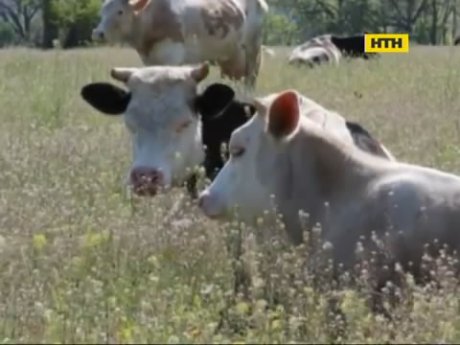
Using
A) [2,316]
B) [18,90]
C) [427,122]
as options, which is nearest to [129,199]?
[2,316]

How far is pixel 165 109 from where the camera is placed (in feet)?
25.5

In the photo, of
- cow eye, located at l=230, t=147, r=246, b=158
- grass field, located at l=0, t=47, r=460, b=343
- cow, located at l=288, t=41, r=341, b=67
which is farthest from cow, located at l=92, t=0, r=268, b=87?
cow, located at l=288, t=41, r=341, b=67

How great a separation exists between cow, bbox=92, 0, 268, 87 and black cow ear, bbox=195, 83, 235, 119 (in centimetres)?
721

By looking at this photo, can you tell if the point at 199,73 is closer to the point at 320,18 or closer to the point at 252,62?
the point at 252,62

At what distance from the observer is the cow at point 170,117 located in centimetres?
761

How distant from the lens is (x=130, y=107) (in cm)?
783

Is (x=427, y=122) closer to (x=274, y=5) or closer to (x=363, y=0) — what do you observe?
(x=363, y=0)

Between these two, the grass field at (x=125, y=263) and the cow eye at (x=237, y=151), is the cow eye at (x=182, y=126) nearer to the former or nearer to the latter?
the grass field at (x=125, y=263)

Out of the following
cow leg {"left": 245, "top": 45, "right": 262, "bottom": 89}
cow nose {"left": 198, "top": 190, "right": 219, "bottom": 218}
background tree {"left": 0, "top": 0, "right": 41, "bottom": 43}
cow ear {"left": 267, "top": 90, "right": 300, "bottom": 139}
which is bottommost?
background tree {"left": 0, "top": 0, "right": 41, "bottom": 43}

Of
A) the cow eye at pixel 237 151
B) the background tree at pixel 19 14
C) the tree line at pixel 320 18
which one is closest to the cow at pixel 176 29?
the cow eye at pixel 237 151

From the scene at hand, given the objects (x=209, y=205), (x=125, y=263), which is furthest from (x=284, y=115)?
(x=125, y=263)

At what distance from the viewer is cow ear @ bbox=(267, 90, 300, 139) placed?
600 cm

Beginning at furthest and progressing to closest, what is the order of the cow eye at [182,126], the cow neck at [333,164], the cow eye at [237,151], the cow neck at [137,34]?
the cow neck at [137,34], the cow eye at [182,126], the cow eye at [237,151], the cow neck at [333,164]

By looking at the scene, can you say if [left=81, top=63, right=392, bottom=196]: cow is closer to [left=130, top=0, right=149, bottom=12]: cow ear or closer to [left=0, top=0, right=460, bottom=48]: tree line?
[left=130, top=0, right=149, bottom=12]: cow ear
